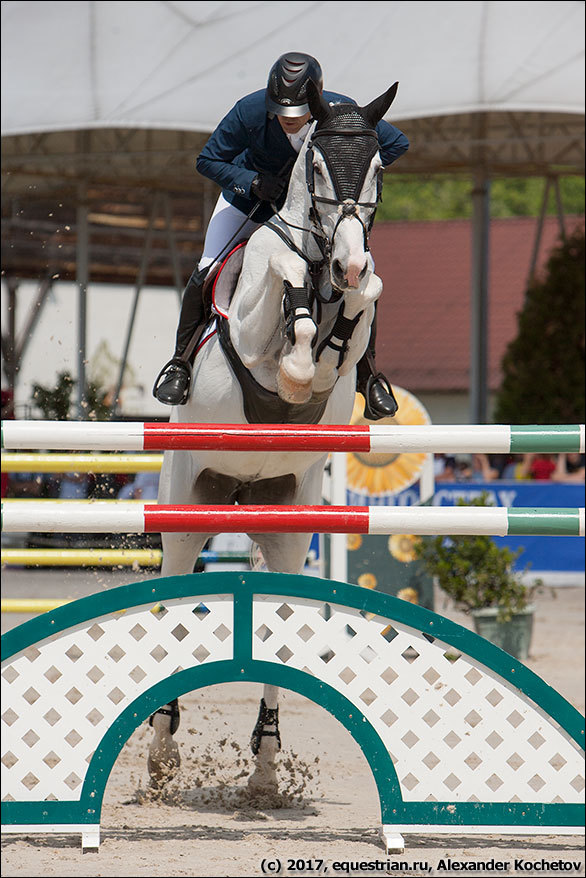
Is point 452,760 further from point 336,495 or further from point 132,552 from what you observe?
point 336,495

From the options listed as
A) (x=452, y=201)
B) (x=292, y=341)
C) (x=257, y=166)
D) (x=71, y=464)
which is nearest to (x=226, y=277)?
(x=257, y=166)

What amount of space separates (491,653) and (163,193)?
368 inches

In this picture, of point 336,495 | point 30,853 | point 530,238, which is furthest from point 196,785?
point 530,238

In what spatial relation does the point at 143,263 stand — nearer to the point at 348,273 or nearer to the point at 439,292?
the point at 348,273

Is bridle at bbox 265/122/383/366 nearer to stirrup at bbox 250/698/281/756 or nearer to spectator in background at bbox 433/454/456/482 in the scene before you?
stirrup at bbox 250/698/281/756

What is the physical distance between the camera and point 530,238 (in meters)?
19.3

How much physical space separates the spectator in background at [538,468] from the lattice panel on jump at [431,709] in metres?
6.91

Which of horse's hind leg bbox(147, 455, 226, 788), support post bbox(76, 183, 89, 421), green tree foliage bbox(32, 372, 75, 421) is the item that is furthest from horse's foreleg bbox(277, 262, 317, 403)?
support post bbox(76, 183, 89, 421)

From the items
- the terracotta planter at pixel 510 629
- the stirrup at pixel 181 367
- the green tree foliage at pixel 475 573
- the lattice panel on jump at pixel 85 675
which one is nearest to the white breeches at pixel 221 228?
the stirrup at pixel 181 367

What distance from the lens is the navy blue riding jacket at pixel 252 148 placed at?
291 centimetres

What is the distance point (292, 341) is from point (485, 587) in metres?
3.56

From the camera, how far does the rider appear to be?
2.83 metres

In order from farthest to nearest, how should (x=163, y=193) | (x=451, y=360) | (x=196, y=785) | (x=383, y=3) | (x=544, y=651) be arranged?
1. (x=451, y=360)
2. (x=163, y=193)
3. (x=383, y=3)
4. (x=544, y=651)
5. (x=196, y=785)

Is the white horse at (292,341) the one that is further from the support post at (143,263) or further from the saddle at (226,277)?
the support post at (143,263)
